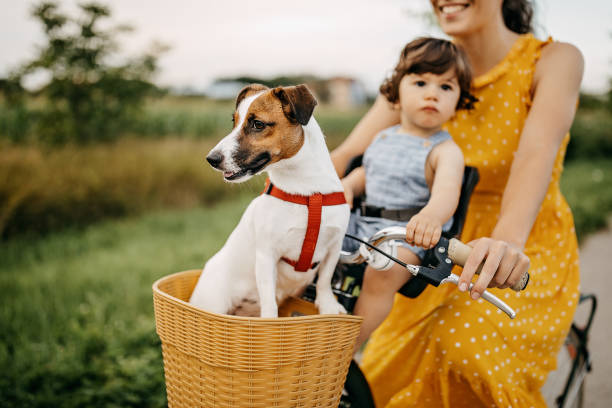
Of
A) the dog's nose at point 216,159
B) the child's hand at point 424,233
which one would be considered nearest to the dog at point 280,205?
the dog's nose at point 216,159

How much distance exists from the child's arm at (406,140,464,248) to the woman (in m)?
0.24

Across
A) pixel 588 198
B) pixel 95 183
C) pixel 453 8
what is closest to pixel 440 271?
pixel 453 8

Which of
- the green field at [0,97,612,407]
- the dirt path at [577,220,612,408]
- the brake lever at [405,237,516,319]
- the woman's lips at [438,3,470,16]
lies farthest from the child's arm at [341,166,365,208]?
the dirt path at [577,220,612,408]

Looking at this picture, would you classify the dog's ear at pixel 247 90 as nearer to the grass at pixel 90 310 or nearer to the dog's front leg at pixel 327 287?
the dog's front leg at pixel 327 287

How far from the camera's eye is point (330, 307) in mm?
1817

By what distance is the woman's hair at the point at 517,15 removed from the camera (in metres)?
2.53

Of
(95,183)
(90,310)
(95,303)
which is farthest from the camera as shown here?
(95,183)

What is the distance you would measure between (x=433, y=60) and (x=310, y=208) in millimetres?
816

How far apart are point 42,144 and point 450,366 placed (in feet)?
28.4

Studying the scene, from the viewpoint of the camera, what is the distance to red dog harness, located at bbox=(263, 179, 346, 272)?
5.48 ft

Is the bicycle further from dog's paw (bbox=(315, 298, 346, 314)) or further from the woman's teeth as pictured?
the woman's teeth

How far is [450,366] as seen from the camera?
193 cm

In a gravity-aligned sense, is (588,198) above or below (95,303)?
above

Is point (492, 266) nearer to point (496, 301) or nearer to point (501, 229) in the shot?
point (496, 301)
